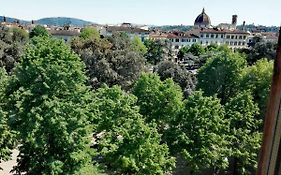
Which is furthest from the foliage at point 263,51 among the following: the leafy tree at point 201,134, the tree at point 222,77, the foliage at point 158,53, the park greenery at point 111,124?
the leafy tree at point 201,134

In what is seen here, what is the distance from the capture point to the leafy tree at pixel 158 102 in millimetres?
21781

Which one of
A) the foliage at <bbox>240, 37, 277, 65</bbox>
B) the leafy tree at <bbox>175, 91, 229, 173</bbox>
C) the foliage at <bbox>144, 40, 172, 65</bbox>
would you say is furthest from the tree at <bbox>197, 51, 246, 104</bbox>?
the foliage at <bbox>144, 40, 172, 65</bbox>

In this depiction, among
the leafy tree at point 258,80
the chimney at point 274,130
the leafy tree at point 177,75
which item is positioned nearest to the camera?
the chimney at point 274,130

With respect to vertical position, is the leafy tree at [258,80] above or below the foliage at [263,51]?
below

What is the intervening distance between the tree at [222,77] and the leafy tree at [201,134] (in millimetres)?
11669

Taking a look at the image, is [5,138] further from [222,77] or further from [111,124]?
[222,77]

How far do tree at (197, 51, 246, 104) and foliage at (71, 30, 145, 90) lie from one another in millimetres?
6707

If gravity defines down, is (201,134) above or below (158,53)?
below

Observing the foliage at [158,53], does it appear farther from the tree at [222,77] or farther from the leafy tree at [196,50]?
the tree at [222,77]

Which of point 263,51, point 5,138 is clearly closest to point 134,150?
point 5,138

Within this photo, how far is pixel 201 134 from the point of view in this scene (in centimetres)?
1834

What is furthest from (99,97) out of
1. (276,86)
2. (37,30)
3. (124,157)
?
(37,30)

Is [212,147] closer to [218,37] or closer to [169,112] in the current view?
[169,112]

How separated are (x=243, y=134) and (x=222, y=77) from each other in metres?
12.5
